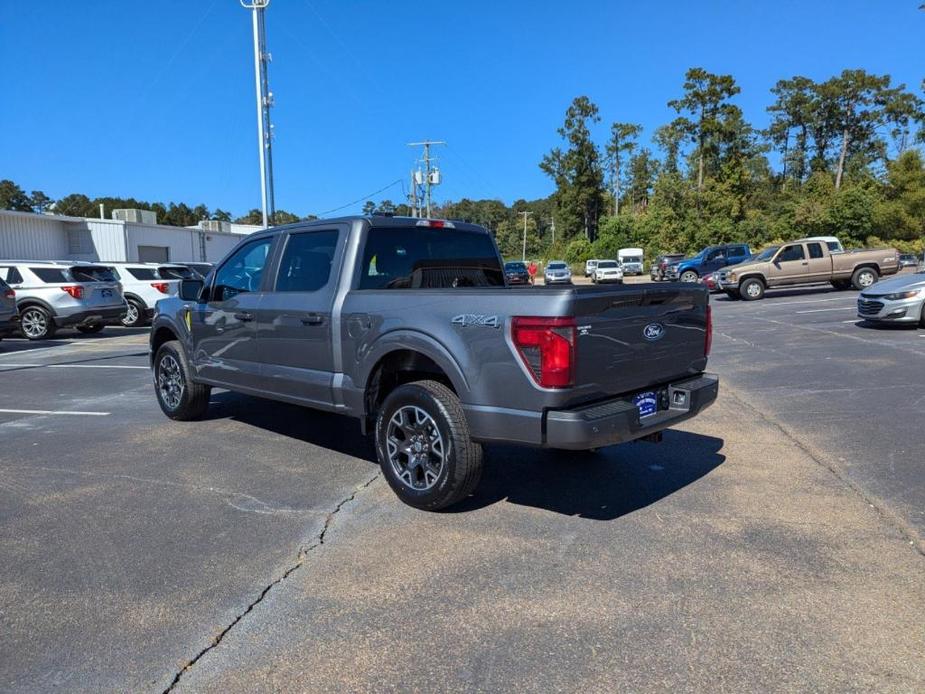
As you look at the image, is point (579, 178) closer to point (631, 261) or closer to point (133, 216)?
point (631, 261)

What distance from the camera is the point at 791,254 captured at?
73.7 feet

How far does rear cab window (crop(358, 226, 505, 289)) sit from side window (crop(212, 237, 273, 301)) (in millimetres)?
1246

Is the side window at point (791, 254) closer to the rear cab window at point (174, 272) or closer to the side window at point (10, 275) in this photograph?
the rear cab window at point (174, 272)

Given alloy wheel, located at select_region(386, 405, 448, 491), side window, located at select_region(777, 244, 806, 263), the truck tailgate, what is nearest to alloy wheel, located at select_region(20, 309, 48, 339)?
alloy wheel, located at select_region(386, 405, 448, 491)

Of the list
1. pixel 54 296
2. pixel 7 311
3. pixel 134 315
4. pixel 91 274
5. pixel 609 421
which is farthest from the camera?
pixel 134 315

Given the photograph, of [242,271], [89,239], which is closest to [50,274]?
[242,271]

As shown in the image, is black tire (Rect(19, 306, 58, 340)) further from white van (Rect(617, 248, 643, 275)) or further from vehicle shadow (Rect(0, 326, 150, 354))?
white van (Rect(617, 248, 643, 275))

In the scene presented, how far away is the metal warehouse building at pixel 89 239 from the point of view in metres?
26.4

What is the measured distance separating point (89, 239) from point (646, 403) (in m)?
31.6

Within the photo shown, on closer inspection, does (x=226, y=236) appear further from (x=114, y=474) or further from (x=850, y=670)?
(x=850, y=670)

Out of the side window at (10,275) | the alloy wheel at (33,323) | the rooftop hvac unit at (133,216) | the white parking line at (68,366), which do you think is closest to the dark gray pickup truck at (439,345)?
the white parking line at (68,366)

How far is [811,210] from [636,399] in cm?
5336

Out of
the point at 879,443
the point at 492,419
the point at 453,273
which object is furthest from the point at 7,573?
the point at 879,443

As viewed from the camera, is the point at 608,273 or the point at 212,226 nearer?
the point at 212,226
